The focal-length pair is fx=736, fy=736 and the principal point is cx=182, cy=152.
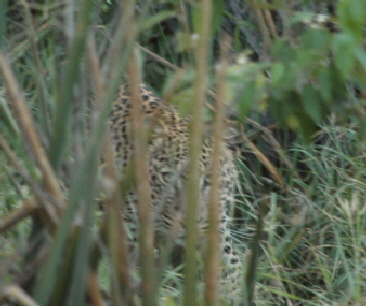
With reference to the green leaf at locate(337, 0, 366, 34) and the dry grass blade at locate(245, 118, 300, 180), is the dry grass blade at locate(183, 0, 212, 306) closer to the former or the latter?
the green leaf at locate(337, 0, 366, 34)

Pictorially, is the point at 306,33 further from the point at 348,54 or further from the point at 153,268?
the point at 153,268

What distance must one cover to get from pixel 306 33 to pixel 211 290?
66 centimetres

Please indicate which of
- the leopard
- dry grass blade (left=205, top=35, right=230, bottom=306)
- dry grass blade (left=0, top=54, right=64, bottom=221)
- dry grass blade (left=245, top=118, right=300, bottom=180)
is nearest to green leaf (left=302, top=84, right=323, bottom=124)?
dry grass blade (left=205, top=35, right=230, bottom=306)

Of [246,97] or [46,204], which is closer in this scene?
[46,204]

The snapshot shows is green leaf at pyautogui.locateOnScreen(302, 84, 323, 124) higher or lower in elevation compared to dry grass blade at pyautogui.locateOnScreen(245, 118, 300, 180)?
higher

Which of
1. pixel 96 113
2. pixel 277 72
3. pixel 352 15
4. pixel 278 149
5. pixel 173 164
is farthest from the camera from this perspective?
pixel 278 149

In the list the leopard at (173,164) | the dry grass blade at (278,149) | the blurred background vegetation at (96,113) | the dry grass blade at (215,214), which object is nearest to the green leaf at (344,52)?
the blurred background vegetation at (96,113)

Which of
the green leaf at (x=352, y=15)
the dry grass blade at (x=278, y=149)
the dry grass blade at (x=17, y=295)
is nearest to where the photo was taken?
the dry grass blade at (x=17, y=295)

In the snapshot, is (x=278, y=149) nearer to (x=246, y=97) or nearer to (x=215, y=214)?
(x=246, y=97)

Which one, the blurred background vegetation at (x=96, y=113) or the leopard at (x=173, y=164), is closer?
the blurred background vegetation at (x=96, y=113)

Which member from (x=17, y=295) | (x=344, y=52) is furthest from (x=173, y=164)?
(x=17, y=295)

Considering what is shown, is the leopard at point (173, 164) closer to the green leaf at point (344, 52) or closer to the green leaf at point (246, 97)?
the green leaf at point (246, 97)

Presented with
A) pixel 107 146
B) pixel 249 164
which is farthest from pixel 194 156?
pixel 249 164

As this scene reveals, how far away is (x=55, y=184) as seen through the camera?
114 cm
